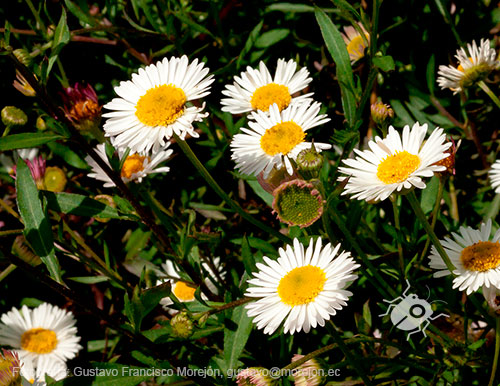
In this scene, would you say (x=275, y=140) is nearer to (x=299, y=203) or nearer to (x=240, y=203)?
(x=299, y=203)

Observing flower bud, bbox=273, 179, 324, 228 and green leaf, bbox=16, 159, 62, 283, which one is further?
green leaf, bbox=16, 159, 62, 283

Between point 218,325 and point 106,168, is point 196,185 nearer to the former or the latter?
point 218,325

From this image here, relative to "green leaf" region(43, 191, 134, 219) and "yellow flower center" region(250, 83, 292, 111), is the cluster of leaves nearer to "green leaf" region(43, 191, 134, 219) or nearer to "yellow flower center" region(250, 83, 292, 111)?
"green leaf" region(43, 191, 134, 219)

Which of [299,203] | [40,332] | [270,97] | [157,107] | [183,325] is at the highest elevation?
[270,97]

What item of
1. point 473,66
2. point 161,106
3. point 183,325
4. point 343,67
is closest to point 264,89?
point 343,67

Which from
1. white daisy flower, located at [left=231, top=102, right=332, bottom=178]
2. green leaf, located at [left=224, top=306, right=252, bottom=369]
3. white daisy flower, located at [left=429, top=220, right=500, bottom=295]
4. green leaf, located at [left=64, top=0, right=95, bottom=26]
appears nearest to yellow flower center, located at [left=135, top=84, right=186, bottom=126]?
white daisy flower, located at [left=231, top=102, right=332, bottom=178]

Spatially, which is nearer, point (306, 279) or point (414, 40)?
point (306, 279)

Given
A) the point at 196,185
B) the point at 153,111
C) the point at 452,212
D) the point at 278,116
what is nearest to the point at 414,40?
the point at 452,212
